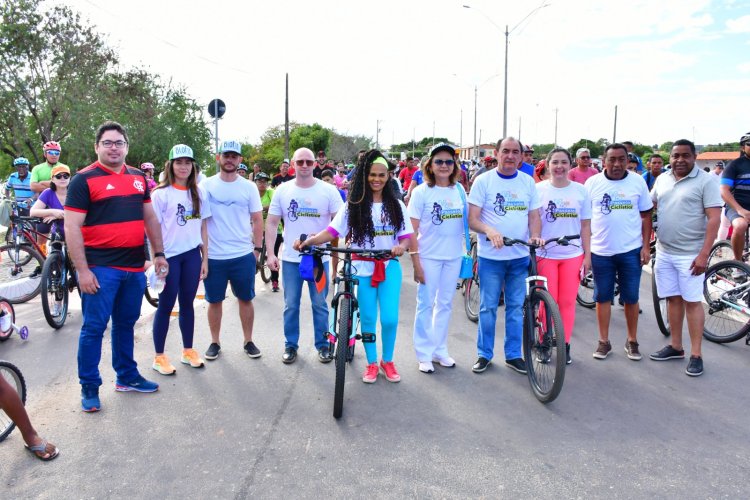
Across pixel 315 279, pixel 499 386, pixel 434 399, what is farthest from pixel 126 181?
pixel 499 386

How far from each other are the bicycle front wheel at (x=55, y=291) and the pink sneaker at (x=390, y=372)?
12.7 feet

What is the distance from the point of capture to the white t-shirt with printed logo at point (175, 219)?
4.94 m

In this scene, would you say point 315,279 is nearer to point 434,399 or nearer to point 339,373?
point 339,373

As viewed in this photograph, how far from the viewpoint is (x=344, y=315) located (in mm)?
4152

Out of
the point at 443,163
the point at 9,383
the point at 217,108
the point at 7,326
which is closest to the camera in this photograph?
the point at 9,383

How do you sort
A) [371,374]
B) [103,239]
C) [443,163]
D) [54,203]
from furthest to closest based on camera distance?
1. [54,203]
2. [443,163]
3. [371,374]
4. [103,239]

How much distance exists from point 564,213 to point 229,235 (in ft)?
10.4

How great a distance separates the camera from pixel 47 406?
166 inches

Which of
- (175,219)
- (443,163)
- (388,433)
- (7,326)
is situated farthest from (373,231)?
(7,326)

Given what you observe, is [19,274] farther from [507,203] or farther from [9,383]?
[507,203]

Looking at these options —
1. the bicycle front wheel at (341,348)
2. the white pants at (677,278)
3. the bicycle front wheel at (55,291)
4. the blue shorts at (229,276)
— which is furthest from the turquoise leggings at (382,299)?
the bicycle front wheel at (55,291)

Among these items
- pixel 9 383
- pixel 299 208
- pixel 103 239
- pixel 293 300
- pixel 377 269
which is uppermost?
pixel 299 208

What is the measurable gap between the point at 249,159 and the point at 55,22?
34578 mm

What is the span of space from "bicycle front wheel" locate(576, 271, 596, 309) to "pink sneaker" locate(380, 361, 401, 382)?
12.2 ft
